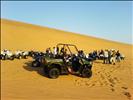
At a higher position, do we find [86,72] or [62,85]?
[86,72]

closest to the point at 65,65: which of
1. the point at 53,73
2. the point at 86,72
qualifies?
the point at 53,73

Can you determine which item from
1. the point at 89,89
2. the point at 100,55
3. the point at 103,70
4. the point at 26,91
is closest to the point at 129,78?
the point at 103,70

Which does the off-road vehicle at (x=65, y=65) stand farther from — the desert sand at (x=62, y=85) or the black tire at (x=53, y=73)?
the desert sand at (x=62, y=85)

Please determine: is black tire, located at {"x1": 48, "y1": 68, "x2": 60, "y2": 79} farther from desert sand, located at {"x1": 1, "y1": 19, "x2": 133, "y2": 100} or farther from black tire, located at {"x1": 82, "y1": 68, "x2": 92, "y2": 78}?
black tire, located at {"x1": 82, "y1": 68, "x2": 92, "y2": 78}

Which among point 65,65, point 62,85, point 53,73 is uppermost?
point 65,65

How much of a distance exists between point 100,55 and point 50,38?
3079 cm

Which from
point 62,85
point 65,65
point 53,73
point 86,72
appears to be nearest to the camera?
point 62,85

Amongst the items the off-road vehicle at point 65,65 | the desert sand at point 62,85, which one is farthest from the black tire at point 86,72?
the desert sand at point 62,85

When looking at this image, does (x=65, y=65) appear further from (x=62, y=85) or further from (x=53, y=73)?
(x=62, y=85)

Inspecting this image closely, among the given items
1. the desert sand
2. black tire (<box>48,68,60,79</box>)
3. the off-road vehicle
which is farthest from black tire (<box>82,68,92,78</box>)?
black tire (<box>48,68,60,79</box>)

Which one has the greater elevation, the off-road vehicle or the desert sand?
the off-road vehicle

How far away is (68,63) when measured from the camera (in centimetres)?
1661

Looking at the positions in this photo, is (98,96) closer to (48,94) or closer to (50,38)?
(48,94)

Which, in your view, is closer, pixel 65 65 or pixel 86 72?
pixel 65 65
